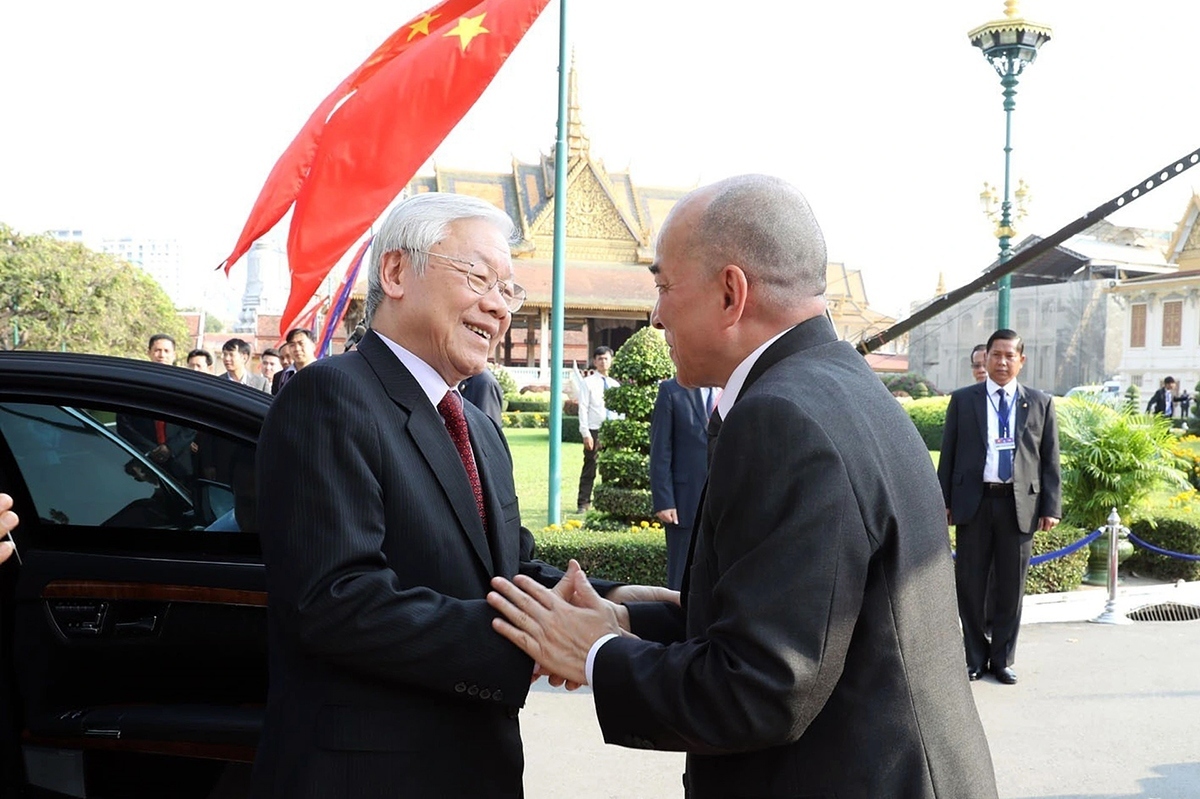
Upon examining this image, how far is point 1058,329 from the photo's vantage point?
42.3m

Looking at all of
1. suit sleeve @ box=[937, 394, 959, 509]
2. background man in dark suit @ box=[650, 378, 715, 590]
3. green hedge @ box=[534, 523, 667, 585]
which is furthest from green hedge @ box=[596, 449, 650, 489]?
suit sleeve @ box=[937, 394, 959, 509]

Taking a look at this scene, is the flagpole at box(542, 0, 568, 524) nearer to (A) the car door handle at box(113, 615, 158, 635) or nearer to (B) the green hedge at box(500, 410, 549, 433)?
(A) the car door handle at box(113, 615, 158, 635)

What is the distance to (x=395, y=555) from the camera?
175 centimetres

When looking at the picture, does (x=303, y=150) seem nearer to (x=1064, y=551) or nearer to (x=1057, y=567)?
(x=1064, y=551)

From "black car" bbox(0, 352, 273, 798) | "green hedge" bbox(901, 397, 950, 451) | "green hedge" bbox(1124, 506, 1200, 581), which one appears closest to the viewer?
"black car" bbox(0, 352, 273, 798)

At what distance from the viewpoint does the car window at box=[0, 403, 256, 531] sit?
2.62 m

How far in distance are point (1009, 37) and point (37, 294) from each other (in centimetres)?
2696

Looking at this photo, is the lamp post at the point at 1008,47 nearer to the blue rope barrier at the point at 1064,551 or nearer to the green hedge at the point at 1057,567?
the green hedge at the point at 1057,567

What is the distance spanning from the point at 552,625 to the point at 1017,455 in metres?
4.87

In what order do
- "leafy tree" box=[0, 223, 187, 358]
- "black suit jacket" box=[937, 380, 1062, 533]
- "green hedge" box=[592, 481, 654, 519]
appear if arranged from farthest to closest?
"leafy tree" box=[0, 223, 187, 358] < "green hedge" box=[592, 481, 654, 519] < "black suit jacket" box=[937, 380, 1062, 533]

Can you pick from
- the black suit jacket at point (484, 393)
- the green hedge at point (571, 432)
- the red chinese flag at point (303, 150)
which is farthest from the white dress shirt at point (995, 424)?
the green hedge at point (571, 432)

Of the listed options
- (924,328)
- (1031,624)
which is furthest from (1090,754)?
(924,328)

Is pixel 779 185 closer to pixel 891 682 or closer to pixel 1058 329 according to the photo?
pixel 891 682

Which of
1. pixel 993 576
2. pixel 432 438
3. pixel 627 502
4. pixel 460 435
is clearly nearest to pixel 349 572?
pixel 432 438
